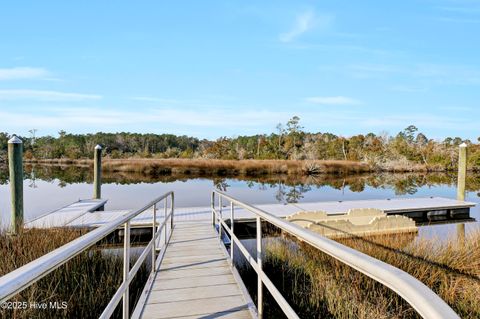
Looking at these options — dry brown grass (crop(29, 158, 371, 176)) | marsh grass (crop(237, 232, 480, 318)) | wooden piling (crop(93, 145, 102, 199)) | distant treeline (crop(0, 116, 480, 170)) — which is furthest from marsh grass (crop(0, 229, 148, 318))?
distant treeline (crop(0, 116, 480, 170))

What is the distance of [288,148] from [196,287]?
3457 cm

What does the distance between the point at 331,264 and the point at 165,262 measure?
6.30ft

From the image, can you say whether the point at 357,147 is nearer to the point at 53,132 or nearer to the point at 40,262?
the point at 40,262

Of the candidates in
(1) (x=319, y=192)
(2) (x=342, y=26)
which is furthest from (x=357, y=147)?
(2) (x=342, y=26)

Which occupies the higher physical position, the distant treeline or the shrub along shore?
the distant treeline

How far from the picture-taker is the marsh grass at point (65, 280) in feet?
8.67

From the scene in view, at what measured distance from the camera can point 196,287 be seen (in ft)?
9.42

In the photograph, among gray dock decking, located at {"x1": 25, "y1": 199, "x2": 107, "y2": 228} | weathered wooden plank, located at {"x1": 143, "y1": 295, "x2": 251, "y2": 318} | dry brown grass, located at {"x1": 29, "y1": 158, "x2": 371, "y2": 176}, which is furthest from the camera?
dry brown grass, located at {"x1": 29, "y1": 158, "x2": 371, "y2": 176}

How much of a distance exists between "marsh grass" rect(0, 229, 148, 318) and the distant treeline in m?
25.8

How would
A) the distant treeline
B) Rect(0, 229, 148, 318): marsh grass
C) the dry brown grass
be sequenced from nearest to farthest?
1. Rect(0, 229, 148, 318): marsh grass
2. the dry brown grass
3. the distant treeline

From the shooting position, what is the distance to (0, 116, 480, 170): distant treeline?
2917 cm

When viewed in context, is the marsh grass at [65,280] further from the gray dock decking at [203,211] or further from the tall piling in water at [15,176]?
the gray dock decking at [203,211]

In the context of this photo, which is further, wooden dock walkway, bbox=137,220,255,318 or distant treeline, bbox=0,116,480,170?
distant treeline, bbox=0,116,480,170

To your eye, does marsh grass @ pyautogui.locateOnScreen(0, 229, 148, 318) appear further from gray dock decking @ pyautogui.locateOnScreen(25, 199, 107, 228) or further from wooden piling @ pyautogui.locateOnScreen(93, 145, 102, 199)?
wooden piling @ pyautogui.locateOnScreen(93, 145, 102, 199)
